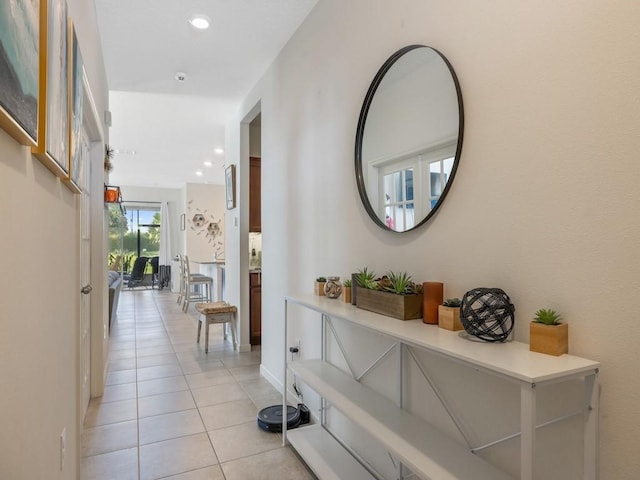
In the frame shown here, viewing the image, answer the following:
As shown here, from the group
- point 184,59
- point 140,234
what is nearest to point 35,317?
point 184,59

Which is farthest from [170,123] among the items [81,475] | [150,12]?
[81,475]

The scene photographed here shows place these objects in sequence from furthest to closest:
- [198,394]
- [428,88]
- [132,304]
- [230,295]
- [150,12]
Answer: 1. [132,304]
2. [230,295]
3. [198,394]
4. [150,12]
5. [428,88]

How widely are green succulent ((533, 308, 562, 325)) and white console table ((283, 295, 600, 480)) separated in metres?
0.09

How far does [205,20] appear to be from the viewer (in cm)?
261

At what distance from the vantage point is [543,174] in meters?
1.14

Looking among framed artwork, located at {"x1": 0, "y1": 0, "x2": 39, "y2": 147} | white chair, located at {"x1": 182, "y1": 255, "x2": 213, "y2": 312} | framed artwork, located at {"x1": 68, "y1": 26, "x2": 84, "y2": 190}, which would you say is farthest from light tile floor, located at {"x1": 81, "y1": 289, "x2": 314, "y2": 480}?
white chair, located at {"x1": 182, "y1": 255, "x2": 213, "y2": 312}

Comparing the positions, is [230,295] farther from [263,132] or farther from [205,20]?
[205,20]

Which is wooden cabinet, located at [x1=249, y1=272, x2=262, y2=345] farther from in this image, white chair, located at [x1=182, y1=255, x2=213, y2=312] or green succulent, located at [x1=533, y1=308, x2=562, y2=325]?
green succulent, located at [x1=533, y1=308, x2=562, y2=325]

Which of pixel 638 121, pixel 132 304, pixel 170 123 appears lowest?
pixel 132 304

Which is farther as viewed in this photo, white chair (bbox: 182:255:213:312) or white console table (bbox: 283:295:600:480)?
white chair (bbox: 182:255:213:312)

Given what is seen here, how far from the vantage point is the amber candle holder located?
1.46 m

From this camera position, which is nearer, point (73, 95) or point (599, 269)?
point (599, 269)

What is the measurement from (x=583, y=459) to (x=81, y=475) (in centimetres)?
227

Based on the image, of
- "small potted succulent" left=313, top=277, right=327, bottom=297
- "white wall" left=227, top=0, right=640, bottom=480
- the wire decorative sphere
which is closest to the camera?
"white wall" left=227, top=0, right=640, bottom=480
